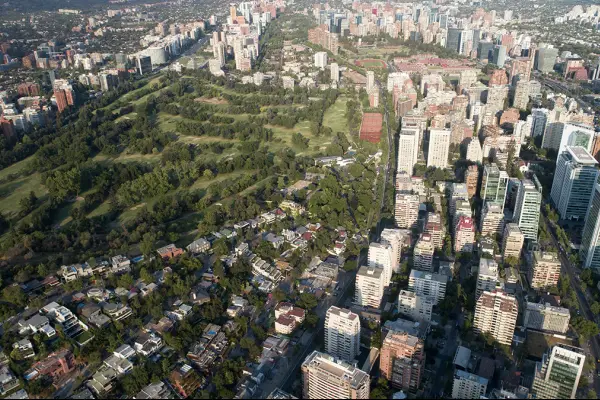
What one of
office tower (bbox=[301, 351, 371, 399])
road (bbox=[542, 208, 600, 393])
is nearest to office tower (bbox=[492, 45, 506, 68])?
road (bbox=[542, 208, 600, 393])

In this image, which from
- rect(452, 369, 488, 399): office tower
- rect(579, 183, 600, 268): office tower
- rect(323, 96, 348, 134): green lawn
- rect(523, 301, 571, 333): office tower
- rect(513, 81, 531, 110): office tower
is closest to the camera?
rect(452, 369, 488, 399): office tower

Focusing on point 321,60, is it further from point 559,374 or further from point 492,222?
point 559,374

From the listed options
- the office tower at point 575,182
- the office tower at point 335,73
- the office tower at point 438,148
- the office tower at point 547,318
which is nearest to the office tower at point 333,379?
the office tower at point 547,318

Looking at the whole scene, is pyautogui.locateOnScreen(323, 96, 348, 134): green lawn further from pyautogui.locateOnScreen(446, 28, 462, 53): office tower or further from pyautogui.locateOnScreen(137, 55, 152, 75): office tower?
pyautogui.locateOnScreen(446, 28, 462, 53): office tower

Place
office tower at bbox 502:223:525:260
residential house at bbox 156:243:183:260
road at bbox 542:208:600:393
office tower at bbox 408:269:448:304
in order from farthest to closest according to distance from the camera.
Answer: residential house at bbox 156:243:183:260, office tower at bbox 502:223:525:260, office tower at bbox 408:269:448:304, road at bbox 542:208:600:393

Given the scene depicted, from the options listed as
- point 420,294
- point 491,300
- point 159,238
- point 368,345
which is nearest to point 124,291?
point 159,238

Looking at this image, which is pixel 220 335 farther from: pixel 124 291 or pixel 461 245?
pixel 461 245

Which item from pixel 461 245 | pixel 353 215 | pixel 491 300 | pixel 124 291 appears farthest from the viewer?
pixel 353 215

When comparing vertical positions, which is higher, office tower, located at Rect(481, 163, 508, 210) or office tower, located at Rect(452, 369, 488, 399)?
office tower, located at Rect(481, 163, 508, 210)
